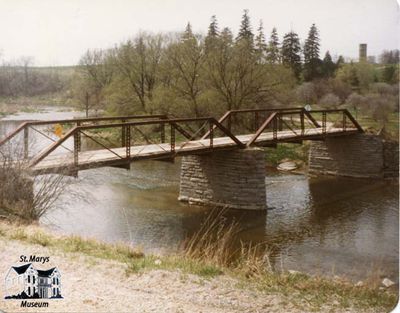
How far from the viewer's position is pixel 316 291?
299 inches

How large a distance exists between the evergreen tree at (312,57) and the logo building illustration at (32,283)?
5.97 metres

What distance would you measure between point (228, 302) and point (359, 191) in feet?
48.5

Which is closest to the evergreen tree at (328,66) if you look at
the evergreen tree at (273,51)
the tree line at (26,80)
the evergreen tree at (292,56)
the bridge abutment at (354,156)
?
the evergreen tree at (292,56)

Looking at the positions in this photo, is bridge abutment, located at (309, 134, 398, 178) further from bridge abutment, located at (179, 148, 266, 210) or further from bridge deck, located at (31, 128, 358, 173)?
bridge abutment, located at (179, 148, 266, 210)

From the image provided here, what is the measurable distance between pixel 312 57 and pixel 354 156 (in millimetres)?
10534

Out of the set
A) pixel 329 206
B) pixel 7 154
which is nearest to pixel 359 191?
pixel 329 206

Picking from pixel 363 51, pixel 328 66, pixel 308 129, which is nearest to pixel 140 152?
pixel 328 66

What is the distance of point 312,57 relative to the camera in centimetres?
1359

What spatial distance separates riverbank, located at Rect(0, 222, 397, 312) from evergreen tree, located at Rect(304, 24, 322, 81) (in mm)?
4533

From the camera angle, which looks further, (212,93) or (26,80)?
(212,93)

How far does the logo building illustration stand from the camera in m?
7.09

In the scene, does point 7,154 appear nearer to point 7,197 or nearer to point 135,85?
point 7,197

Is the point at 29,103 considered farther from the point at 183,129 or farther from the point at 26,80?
the point at 183,129

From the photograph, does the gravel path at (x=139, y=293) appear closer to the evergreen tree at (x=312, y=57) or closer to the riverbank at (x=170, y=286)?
the riverbank at (x=170, y=286)
